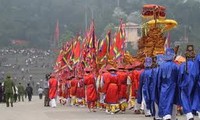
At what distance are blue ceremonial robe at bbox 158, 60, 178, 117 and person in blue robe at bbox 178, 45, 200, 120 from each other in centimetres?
32

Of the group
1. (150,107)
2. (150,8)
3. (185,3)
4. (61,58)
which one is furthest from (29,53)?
(150,107)

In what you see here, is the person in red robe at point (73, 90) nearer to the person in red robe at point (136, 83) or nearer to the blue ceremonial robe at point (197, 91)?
the person in red robe at point (136, 83)

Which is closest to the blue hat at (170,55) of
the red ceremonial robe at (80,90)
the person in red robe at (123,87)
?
the person in red robe at (123,87)

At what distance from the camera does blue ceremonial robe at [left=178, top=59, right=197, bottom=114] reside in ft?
38.3

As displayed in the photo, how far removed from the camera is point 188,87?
→ 1177 centimetres

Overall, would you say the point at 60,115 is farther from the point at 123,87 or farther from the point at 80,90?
the point at 80,90

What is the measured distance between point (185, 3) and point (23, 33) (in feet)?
93.3

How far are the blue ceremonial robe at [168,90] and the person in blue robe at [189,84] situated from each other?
32 cm

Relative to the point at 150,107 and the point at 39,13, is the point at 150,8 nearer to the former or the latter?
Result: the point at 150,107

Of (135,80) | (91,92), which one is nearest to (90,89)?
(91,92)

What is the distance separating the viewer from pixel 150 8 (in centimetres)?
2103

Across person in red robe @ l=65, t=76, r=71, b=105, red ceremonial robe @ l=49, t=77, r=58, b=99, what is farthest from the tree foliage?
red ceremonial robe @ l=49, t=77, r=58, b=99

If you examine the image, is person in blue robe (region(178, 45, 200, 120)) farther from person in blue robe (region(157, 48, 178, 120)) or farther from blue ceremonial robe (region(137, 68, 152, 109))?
blue ceremonial robe (region(137, 68, 152, 109))

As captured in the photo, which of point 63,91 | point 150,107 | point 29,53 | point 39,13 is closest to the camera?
point 150,107
